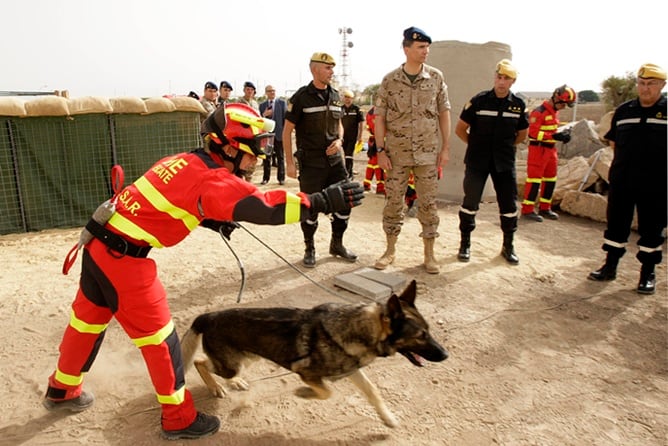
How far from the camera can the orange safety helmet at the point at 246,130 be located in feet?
9.04

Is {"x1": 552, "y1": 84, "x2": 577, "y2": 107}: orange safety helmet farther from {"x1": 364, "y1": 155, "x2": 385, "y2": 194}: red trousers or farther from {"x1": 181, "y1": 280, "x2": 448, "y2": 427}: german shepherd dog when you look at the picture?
{"x1": 181, "y1": 280, "x2": 448, "y2": 427}: german shepherd dog

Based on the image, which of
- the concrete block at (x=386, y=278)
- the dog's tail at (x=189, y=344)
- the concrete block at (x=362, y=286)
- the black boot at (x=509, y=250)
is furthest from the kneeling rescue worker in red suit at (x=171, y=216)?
the black boot at (x=509, y=250)

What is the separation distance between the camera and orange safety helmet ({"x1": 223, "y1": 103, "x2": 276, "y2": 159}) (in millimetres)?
2756

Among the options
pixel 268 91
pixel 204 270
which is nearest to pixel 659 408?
pixel 204 270

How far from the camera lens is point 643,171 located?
515cm

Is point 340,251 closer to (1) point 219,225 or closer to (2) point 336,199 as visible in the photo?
(1) point 219,225

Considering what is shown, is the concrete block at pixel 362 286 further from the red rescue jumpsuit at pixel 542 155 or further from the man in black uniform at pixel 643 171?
the red rescue jumpsuit at pixel 542 155

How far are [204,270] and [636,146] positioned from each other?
5.22 meters

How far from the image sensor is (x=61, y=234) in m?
7.90

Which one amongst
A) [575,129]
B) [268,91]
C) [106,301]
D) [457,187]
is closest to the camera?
[106,301]

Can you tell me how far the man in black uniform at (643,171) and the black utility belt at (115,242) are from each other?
5.08 meters

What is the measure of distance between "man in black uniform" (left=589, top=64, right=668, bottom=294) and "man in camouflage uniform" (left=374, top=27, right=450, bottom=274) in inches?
75.9

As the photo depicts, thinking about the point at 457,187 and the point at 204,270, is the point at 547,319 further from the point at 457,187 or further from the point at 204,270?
the point at 457,187

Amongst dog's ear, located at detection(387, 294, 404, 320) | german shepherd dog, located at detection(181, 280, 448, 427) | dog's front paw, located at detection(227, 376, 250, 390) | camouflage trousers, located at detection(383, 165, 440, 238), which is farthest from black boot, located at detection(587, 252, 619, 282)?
dog's front paw, located at detection(227, 376, 250, 390)
